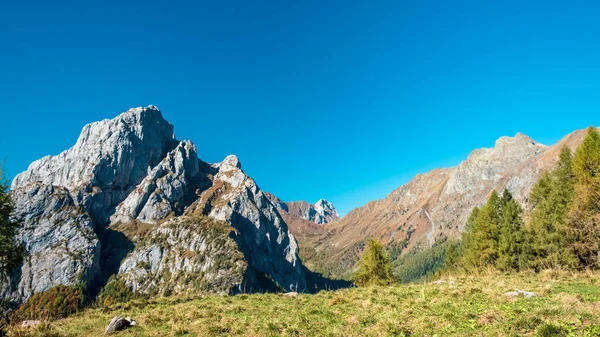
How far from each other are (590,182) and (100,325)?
1613 inches

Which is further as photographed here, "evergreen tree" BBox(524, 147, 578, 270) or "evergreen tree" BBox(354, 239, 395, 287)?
"evergreen tree" BBox(354, 239, 395, 287)

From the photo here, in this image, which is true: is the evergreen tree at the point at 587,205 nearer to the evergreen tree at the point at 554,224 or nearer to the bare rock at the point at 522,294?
the evergreen tree at the point at 554,224

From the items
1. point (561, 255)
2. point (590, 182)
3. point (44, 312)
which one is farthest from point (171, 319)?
point (561, 255)

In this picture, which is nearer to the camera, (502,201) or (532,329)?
(532,329)

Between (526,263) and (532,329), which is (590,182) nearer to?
(526,263)

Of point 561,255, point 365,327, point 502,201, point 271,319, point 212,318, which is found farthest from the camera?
point 502,201

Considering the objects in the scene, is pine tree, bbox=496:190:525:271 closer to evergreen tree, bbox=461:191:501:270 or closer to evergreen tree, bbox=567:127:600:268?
evergreen tree, bbox=461:191:501:270

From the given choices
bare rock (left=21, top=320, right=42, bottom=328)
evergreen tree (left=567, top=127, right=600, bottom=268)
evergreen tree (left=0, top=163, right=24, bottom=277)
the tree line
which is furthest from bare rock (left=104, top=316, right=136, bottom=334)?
the tree line

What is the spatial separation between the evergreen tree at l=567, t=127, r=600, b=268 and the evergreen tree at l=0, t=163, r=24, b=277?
4750 centimetres

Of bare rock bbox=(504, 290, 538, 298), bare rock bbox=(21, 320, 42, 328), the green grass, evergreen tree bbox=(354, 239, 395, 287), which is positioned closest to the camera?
the green grass

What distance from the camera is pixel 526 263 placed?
136ft

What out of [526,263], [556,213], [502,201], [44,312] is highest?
[502,201]

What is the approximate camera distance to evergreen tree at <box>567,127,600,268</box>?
96.5ft

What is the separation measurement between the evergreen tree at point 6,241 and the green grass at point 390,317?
24.6 feet
